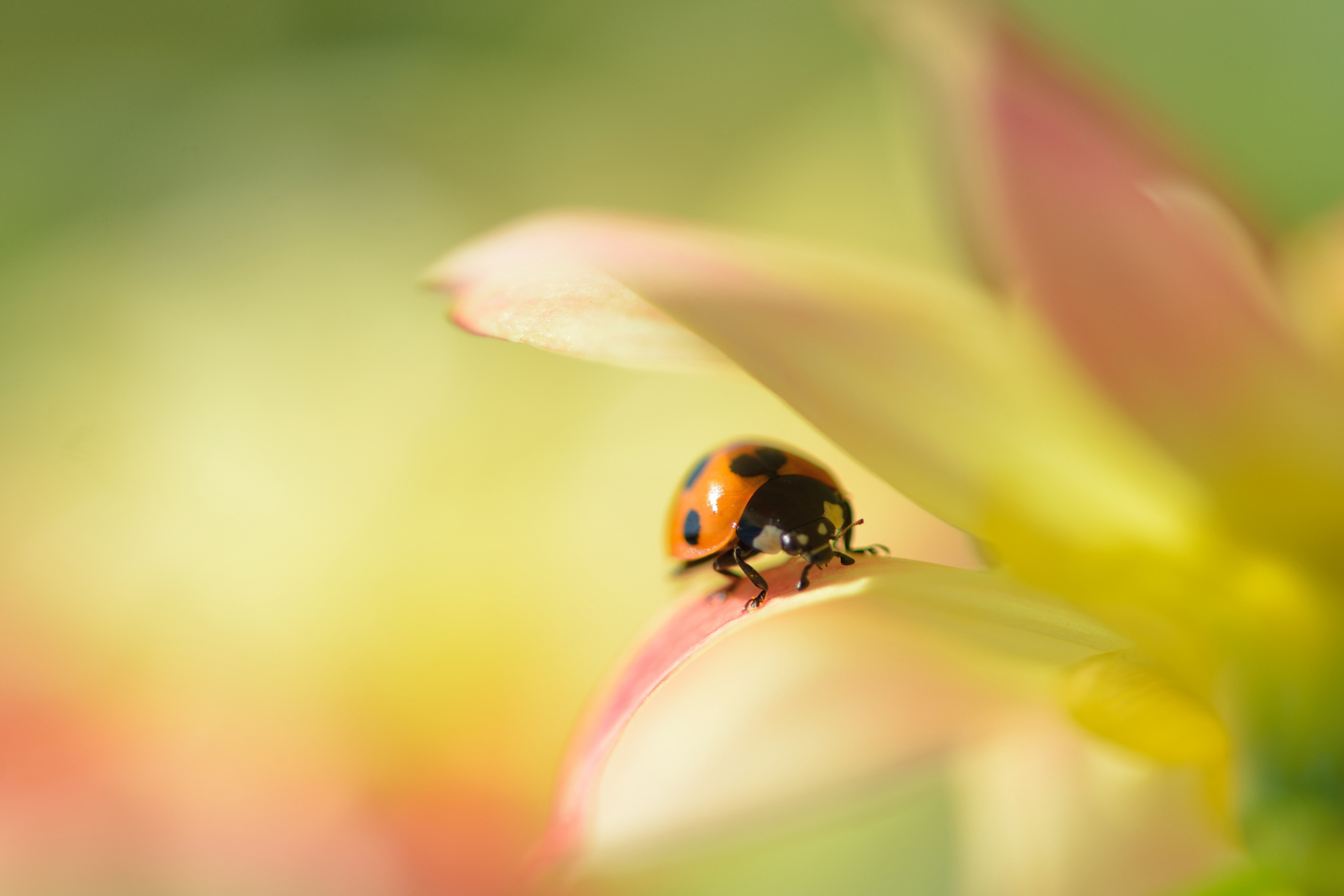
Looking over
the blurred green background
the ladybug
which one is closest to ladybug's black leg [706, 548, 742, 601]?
the ladybug

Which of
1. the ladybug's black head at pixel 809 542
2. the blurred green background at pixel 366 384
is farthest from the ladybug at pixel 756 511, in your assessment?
the blurred green background at pixel 366 384

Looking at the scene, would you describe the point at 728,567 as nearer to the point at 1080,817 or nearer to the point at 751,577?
the point at 751,577

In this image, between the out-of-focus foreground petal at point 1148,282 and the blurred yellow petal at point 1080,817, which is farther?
the blurred yellow petal at point 1080,817

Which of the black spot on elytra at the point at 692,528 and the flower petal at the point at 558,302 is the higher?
the black spot on elytra at the point at 692,528

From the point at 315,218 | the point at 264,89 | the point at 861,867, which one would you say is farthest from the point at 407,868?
the point at 264,89

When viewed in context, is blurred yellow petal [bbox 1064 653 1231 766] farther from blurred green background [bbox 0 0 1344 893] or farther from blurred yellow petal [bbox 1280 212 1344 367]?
blurred green background [bbox 0 0 1344 893]

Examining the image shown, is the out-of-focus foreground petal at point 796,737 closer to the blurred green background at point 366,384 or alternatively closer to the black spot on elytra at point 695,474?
the black spot on elytra at point 695,474

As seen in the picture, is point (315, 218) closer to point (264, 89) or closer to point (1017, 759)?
point (264, 89)

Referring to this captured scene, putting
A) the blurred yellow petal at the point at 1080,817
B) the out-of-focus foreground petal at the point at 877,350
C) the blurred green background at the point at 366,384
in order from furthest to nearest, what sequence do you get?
the blurred green background at the point at 366,384, the blurred yellow petal at the point at 1080,817, the out-of-focus foreground petal at the point at 877,350
